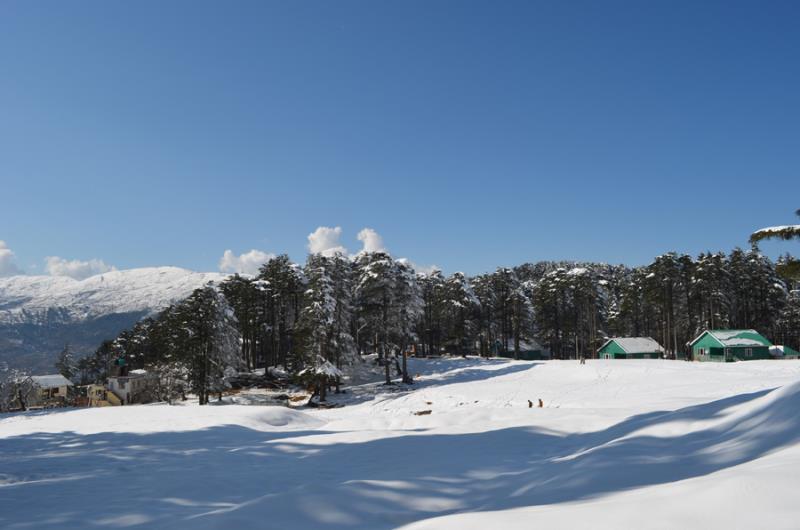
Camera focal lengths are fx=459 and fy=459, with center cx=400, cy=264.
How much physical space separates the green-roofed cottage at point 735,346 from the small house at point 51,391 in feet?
300

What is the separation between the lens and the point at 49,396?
7856 centimetres

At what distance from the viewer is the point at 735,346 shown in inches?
2008

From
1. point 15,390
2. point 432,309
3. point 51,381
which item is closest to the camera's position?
point 15,390

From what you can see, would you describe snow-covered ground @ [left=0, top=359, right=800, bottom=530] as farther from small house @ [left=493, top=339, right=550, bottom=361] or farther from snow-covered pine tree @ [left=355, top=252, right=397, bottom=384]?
small house @ [left=493, top=339, right=550, bottom=361]

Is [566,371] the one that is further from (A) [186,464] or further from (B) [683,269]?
(A) [186,464]

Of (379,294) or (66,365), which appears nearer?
(379,294)

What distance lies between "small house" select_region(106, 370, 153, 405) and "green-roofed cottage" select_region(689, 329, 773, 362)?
66085mm

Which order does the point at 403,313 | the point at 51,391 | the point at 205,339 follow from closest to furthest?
the point at 205,339, the point at 403,313, the point at 51,391

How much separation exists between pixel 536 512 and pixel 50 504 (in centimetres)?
1046

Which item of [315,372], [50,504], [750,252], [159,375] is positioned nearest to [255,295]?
[159,375]

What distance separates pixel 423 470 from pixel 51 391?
305 ft

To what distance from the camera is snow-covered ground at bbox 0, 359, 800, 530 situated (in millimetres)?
5074

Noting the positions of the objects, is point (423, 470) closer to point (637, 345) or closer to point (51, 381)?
point (637, 345)

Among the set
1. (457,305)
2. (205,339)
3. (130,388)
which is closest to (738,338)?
(457,305)
